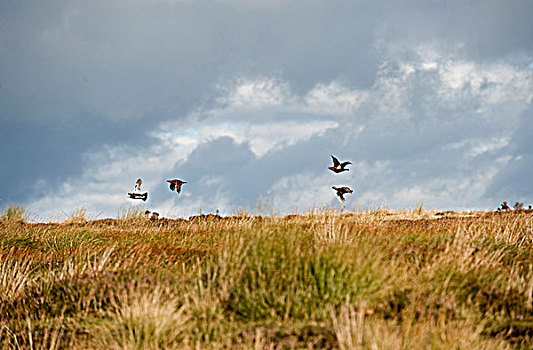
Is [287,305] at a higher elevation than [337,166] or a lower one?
lower

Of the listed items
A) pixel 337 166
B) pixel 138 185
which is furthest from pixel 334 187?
pixel 138 185

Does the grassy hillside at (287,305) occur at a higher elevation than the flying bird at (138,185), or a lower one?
lower

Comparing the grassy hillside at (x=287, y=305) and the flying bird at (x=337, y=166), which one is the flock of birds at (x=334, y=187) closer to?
the flying bird at (x=337, y=166)

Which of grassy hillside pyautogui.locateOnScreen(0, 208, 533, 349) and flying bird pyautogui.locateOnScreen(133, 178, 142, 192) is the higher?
flying bird pyautogui.locateOnScreen(133, 178, 142, 192)

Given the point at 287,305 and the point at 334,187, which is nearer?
the point at 287,305

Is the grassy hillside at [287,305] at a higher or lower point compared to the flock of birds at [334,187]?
lower

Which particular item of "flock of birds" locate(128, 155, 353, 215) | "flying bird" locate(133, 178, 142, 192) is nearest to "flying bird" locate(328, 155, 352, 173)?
"flock of birds" locate(128, 155, 353, 215)

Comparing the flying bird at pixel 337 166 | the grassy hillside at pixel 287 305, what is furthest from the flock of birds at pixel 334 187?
the grassy hillside at pixel 287 305

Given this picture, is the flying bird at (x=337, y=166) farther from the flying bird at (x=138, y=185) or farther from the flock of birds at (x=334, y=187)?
the flying bird at (x=138, y=185)

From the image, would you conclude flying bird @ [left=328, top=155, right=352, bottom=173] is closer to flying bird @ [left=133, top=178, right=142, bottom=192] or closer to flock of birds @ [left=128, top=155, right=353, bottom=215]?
flock of birds @ [left=128, top=155, right=353, bottom=215]

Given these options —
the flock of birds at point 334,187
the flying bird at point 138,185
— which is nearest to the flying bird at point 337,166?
the flock of birds at point 334,187

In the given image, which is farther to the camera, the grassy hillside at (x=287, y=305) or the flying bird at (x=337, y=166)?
the flying bird at (x=337, y=166)

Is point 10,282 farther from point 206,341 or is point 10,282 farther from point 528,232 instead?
point 528,232

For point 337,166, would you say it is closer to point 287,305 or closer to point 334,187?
point 334,187
